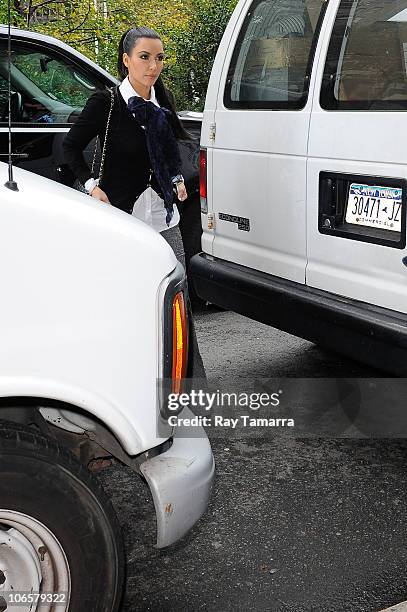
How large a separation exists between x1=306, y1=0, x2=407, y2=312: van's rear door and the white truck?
1.56m

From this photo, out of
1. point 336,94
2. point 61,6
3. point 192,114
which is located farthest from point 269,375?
point 61,6

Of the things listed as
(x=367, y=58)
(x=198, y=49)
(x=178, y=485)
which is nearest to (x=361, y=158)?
(x=367, y=58)

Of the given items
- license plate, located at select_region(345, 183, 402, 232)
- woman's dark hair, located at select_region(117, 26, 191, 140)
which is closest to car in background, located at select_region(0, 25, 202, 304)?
woman's dark hair, located at select_region(117, 26, 191, 140)

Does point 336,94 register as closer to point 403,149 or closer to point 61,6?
point 403,149

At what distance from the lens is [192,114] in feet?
23.8

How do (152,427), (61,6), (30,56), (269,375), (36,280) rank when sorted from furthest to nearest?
(61,6)
(30,56)
(269,375)
(152,427)
(36,280)

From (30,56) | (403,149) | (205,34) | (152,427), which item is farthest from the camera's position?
(205,34)

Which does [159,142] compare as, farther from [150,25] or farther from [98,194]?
[150,25]

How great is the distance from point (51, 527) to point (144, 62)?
284cm

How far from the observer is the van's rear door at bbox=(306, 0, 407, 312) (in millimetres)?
3865

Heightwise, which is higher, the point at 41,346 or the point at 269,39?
the point at 269,39

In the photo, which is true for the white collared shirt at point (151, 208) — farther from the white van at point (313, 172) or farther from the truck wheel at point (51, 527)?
the truck wheel at point (51, 527)

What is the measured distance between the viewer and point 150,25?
42.2 ft

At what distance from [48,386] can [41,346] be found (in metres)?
0.11
